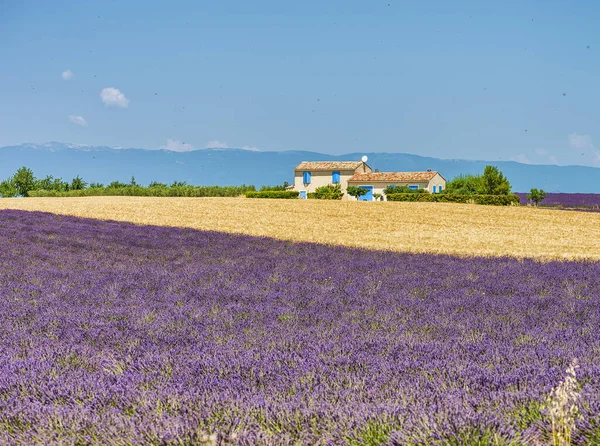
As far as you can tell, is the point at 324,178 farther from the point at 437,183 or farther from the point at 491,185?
the point at 491,185

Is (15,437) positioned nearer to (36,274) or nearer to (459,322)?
(459,322)

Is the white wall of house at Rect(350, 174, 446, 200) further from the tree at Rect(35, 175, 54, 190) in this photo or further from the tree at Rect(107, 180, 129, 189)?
the tree at Rect(35, 175, 54, 190)

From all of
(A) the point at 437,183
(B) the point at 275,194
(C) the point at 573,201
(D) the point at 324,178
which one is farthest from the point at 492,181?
(B) the point at 275,194

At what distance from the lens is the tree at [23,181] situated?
228 feet

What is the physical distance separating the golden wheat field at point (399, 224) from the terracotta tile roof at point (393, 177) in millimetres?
21126

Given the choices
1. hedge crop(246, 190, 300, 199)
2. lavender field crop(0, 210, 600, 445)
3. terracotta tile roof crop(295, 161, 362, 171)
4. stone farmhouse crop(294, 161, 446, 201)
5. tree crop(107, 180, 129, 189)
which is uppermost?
terracotta tile roof crop(295, 161, 362, 171)

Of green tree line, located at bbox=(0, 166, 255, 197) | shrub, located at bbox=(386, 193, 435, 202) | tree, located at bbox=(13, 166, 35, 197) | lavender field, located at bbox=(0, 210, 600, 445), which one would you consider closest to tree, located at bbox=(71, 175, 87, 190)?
green tree line, located at bbox=(0, 166, 255, 197)

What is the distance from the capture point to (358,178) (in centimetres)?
6156

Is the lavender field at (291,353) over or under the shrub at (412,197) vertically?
under

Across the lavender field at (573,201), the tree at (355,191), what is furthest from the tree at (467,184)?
the tree at (355,191)

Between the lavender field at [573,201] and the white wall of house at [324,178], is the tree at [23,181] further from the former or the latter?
the lavender field at [573,201]

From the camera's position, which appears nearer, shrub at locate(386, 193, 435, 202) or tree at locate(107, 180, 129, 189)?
shrub at locate(386, 193, 435, 202)

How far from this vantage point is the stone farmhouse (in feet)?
194

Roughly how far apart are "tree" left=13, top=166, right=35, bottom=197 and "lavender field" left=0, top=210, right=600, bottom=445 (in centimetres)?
6540
